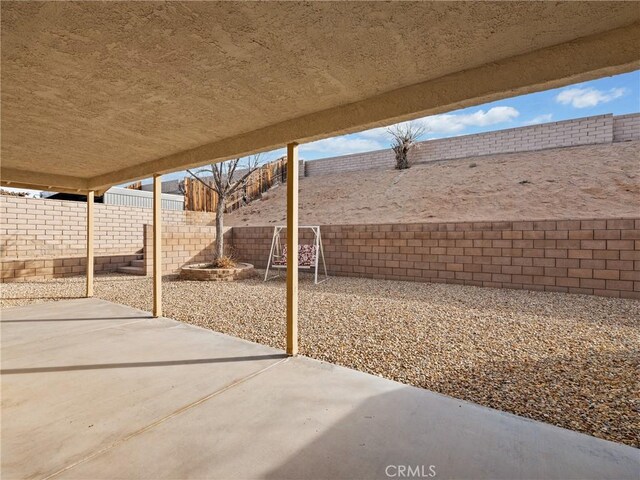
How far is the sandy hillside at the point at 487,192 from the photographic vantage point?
26.0 ft

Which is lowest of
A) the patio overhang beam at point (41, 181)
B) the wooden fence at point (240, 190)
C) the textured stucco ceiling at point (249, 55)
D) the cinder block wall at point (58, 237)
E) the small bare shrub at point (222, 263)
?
the small bare shrub at point (222, 263)

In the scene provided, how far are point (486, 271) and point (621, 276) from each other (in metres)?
1.78

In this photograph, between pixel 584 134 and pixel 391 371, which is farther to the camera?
pixel 584 134

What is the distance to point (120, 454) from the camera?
4.82 feet

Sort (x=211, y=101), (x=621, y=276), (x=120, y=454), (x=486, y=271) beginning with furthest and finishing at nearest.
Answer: (x=486, y=271)
(x=621, y=276)
(x=211, y=101)
(x=120, y=454)

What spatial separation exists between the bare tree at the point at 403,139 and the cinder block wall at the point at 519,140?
329mm

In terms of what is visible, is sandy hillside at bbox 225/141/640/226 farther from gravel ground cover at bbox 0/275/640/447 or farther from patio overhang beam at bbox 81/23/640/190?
patio overhang beam at bbox 81/23/640/190

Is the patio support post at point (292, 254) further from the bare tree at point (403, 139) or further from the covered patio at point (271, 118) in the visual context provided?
the bare tree at point (403, 139)

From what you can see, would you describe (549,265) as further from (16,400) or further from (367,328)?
(16,400)

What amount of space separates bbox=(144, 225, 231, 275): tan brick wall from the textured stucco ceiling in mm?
5136

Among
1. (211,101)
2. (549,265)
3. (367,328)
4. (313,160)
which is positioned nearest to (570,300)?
(549,265)

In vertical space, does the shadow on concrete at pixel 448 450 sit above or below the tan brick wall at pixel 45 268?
below

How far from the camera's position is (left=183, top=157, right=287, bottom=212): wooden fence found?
12.6 m

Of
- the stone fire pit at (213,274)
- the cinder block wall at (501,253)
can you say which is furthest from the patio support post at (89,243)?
the cinder block wall at (501,253)
